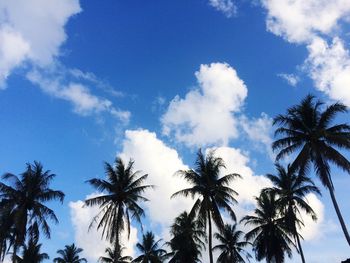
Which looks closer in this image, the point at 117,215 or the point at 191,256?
the point at 117,215

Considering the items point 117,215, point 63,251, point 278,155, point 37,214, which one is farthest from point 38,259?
point 278,155

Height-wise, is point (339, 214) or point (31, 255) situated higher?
point (31, 255)

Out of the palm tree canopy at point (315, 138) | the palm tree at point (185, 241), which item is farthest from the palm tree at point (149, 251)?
the palm tree canopy at point (315, 138)

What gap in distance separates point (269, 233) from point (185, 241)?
410 inches

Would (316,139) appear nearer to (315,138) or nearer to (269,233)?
(315,138)

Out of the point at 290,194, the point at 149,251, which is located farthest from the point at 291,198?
the point at 149,251

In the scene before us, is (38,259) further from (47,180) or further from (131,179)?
(131,179)

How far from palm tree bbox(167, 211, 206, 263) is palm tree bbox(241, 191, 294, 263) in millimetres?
6498

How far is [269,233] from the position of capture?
162 feet

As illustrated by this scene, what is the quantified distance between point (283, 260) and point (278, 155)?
63.4 ft

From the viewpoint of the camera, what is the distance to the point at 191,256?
5194cm

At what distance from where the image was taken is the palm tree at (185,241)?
5191 centimetres

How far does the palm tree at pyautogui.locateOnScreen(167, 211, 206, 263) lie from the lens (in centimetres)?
5191

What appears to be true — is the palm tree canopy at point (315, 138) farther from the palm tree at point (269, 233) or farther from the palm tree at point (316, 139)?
the palm tree at point (269, 233)
